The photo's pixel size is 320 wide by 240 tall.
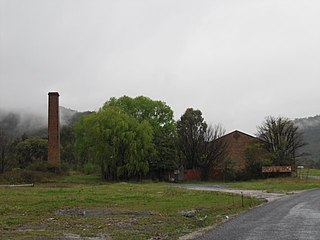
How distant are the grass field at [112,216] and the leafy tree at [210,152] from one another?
4505cm

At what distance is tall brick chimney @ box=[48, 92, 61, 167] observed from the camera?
246 feet

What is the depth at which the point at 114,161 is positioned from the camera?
67188 mm

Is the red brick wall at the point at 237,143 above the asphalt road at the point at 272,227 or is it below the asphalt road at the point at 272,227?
above

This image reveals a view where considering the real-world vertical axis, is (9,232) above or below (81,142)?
below

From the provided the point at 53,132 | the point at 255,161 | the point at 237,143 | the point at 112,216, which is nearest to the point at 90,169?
the point at 53,132

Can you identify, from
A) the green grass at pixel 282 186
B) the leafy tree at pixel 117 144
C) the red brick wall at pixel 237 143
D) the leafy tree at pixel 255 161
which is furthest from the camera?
the red brick wall at pixel 237 143

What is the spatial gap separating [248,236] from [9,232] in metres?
8.06

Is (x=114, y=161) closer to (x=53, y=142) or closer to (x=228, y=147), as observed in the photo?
(x=53, y=142)

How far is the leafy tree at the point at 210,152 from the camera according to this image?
7738cm

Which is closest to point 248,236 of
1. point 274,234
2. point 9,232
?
point 274,234

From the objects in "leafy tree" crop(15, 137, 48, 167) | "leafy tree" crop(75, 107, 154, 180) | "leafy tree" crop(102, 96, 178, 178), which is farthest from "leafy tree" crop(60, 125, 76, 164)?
"leafy tree" crop(75, 107, 154, 180)

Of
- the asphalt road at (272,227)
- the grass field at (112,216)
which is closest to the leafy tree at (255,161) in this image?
the grass field at (112,216)

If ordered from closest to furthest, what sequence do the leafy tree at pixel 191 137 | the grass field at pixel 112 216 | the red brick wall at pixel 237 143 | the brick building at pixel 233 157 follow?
1. the grass field at pixel 112 216
2. the brick building at pixel 233 157
3. the leafy tree at pixel 191 137
4. the red brick wall at pixel 237 143

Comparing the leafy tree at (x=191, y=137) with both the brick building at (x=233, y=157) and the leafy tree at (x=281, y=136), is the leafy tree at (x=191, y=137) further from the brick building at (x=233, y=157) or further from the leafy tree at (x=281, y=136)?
the leafy tree at (x=281, y=136)
